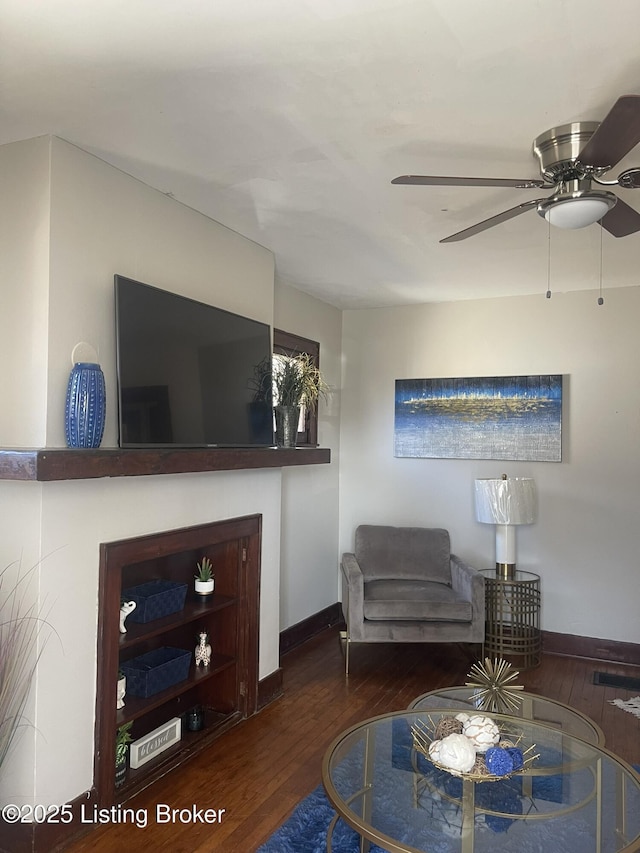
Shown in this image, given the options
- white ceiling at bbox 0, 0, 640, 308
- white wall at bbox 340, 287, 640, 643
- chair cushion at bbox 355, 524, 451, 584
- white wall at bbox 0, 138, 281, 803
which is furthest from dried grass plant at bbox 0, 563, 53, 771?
white wall at bbox 340, 287, 640, 643

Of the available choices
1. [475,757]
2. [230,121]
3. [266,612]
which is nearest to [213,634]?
[266,612]

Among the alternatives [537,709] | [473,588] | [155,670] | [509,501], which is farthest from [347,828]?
[509,501]

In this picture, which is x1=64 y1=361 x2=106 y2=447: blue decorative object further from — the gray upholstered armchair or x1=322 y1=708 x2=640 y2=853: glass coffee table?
the gray upholstered armchair

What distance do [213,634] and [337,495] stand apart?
2.05 m

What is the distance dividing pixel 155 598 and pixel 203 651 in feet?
1.83

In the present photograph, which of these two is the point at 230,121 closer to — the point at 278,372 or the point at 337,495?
the point at 278,372

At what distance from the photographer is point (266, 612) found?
347 centimetres

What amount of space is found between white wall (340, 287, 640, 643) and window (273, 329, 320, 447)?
0.49 m

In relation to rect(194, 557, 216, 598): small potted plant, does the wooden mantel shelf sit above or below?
above

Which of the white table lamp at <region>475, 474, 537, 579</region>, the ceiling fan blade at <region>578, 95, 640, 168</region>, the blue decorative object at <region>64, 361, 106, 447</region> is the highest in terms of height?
the ceiling fan blade at <region>578, 95, 640, 168</region>

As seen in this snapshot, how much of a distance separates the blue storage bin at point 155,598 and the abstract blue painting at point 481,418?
2.49m

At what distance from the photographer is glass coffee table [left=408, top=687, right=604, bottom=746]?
2471mm

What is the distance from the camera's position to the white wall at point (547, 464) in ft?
14.0

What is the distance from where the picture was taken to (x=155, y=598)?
2.77 metres
